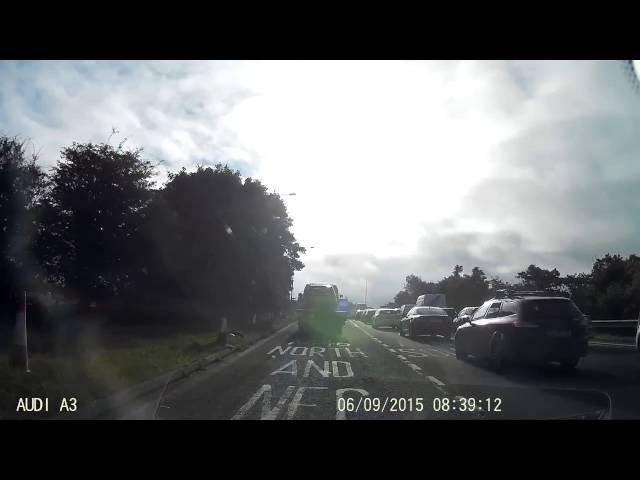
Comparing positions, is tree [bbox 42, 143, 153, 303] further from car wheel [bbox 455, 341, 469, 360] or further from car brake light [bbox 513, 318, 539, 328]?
car brake light [bbox 513, 318, 539, 328]

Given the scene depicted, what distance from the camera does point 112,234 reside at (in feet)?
78.7

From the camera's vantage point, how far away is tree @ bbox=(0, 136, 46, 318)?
72.1ft

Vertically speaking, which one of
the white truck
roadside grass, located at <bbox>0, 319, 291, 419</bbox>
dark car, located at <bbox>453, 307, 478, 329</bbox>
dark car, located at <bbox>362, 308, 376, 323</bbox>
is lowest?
dark car, located at <bbox>362, 308, 376, 323</bbox>

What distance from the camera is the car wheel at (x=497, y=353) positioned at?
10.5 metres

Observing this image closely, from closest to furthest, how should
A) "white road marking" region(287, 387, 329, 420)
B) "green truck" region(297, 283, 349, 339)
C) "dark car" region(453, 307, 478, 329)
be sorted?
"white road marking" region(287, 387, 329, 420) < "dark car" region(453, 307, 478, 329) < "green truck" region(297, 283, 349, 339)

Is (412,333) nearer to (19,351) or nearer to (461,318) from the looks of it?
(461,318)

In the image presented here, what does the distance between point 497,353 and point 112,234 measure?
63.2 feet

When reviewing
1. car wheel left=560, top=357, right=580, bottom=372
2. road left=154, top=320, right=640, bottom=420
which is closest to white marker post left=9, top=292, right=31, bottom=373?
road left=154, top=320, right=640, bottom=420

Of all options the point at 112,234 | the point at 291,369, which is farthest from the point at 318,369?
the point at 112,234

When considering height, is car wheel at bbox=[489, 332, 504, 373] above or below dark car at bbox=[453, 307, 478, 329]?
below
